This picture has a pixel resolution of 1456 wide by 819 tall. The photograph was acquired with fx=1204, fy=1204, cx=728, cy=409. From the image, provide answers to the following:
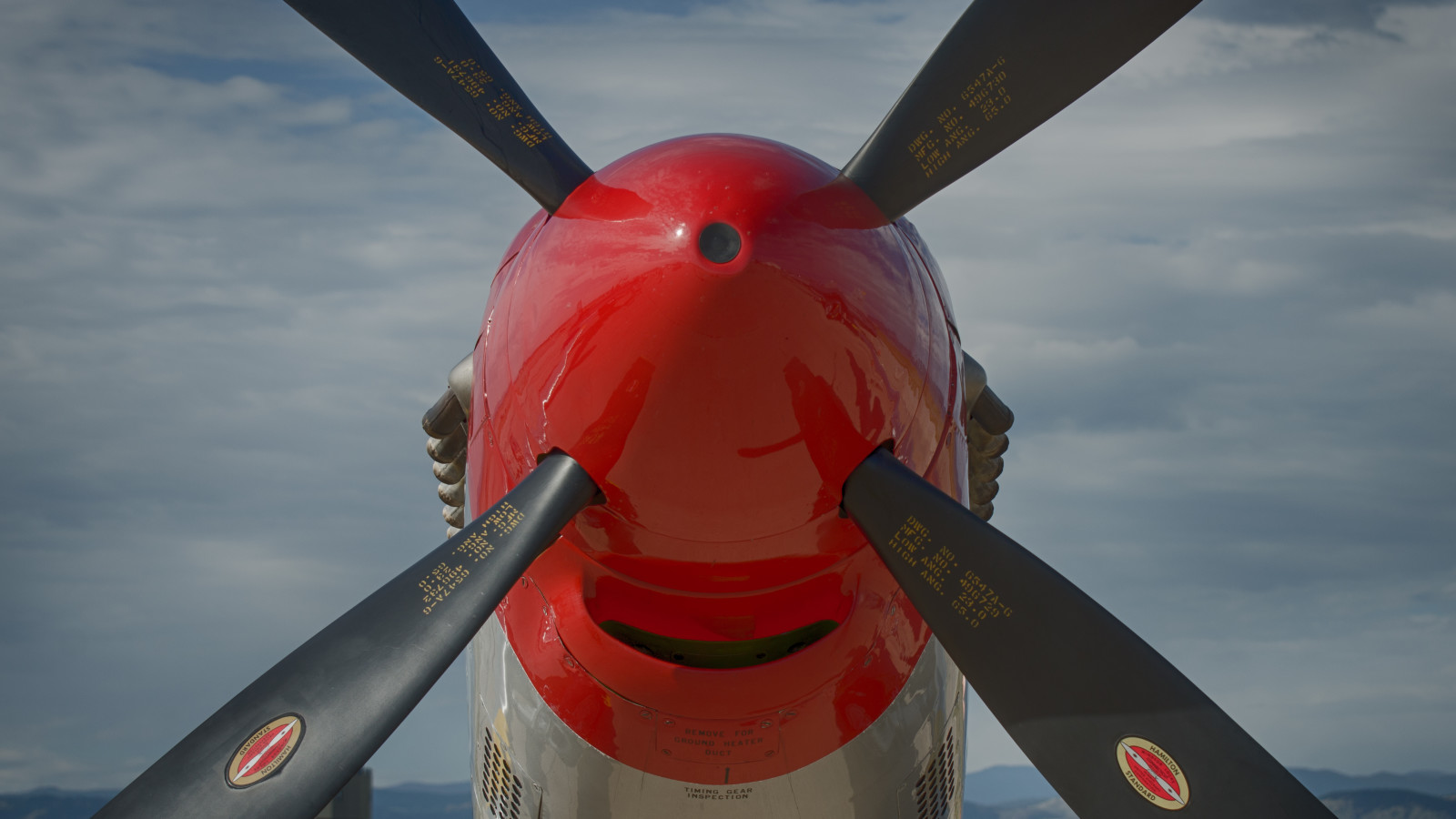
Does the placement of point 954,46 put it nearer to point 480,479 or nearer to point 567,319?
point 567,319

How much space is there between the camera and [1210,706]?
5094 millimetres

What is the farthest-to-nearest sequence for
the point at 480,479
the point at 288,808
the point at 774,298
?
the point at 480,479, the point at 774,298, the point at 288,808

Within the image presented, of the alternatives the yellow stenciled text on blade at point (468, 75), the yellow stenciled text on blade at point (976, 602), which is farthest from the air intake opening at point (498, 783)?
the yellow stenciled text on blade at point (468, 75)

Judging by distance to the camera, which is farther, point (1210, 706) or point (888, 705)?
point (888, 705)

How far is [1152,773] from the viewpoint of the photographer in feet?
16.5

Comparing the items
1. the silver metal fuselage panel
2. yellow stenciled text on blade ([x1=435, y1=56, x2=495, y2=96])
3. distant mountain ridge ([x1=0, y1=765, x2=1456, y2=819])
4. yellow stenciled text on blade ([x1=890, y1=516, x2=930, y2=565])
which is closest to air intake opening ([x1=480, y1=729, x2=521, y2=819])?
the silver metal fuselage panel

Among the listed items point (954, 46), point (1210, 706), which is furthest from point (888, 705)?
point (954, 46)

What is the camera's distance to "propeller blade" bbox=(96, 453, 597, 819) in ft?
15.2

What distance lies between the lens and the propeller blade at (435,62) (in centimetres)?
602

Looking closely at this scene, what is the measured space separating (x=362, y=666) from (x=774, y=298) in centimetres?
230

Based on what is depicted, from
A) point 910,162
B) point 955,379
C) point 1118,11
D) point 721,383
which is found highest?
point 1118,11

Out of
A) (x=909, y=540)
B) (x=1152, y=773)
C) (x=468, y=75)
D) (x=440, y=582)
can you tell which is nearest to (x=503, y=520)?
(x=440, y=582)

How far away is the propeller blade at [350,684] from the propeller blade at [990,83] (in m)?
2.24

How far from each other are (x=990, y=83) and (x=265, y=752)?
4473 mm
